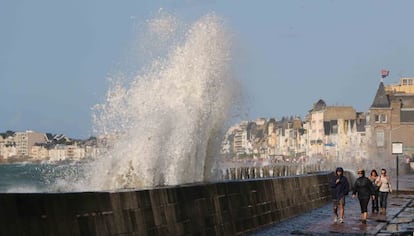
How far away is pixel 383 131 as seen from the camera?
146875mm

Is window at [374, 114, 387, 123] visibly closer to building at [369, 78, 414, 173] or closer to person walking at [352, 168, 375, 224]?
building at [369, 78, 414, 173]

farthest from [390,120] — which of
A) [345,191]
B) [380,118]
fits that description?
[345,191]

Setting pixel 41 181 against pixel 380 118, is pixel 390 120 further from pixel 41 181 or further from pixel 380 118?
pixel 41 181

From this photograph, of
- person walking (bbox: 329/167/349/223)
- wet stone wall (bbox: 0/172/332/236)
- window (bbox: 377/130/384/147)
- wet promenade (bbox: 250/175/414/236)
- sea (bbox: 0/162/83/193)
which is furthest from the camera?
window (bbox: 377/130/384/147)

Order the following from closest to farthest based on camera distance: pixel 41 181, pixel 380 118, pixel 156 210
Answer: pixel 156 210 < pixel 41 181 < pixel 380 118

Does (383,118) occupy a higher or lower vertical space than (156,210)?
higher

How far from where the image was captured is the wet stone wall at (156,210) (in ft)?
29.1

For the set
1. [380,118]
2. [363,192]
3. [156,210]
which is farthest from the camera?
[380,118]

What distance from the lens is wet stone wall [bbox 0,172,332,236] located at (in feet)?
29.1

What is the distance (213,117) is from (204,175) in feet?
7.40

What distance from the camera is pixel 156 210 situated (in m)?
12.4

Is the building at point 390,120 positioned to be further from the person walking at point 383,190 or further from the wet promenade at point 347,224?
the wet promenade at point 347,224

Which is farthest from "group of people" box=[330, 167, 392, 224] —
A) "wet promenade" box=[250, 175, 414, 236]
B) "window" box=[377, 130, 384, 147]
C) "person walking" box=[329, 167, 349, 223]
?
"window" box=[377, 130, 384, 147]

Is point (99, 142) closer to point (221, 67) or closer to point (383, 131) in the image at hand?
point (221, 67)
